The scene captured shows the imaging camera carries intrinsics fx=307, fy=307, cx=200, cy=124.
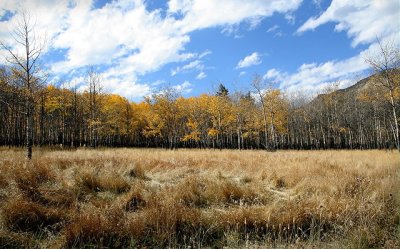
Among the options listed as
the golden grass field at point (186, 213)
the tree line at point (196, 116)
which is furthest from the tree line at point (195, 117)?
the golden grass field at point (186, 213)

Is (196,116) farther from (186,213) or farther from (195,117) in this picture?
(186,213)

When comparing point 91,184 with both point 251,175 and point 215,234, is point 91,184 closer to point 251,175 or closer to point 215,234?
point 215,234

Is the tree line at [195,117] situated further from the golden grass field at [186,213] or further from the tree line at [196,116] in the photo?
the golden grass field at [186,213]

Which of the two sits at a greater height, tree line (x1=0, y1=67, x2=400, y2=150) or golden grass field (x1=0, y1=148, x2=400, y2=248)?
tree line (x1=0, y1=67, x2=400, y2=150)

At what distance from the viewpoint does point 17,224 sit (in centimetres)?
505

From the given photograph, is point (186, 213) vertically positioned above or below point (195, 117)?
below

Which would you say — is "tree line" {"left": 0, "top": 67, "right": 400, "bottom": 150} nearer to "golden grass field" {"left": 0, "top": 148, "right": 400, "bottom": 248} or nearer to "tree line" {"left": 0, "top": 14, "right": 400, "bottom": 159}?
"tree line" {"left": 0, "top": 14, "right": 400, "bottom": 159}

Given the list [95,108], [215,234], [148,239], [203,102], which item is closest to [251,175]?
[215,234]

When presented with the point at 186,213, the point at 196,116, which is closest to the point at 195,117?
the point at 196,116

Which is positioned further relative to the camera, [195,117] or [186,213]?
[195,117]

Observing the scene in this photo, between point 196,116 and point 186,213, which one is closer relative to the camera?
point 186,213

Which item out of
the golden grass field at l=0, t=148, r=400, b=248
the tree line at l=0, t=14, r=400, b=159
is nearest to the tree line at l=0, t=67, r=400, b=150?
the tree line at l=0, t=14, r=400, b=159

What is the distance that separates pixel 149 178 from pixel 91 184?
2.04 metres

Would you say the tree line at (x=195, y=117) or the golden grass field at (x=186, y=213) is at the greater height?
the tree line at (x=195, y=117)
